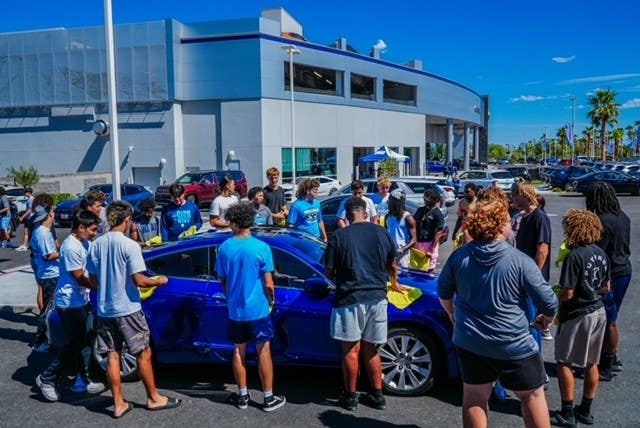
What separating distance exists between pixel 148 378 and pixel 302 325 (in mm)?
1391

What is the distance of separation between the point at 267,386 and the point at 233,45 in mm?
30245

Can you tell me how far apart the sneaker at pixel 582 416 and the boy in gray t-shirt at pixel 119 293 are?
3517mm

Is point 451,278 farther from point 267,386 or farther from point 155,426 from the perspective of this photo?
point 155,426

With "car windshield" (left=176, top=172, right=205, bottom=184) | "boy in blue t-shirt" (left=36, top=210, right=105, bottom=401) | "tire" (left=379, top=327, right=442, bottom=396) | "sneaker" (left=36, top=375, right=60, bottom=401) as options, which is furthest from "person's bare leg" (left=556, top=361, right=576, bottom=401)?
"car windshield" (left=176, top=172, right=205, bottom=184)

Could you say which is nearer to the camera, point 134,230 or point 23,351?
point 23,351

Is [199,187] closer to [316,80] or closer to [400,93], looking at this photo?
[316,80]

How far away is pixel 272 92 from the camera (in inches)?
1286

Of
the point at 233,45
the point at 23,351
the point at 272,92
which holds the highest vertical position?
the point at 233,45

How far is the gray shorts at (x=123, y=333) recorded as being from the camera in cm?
448

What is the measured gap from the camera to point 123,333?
4.49 m

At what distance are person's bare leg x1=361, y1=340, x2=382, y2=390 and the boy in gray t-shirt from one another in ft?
5.85

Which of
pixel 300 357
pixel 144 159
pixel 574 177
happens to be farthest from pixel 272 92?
pixel 300 357

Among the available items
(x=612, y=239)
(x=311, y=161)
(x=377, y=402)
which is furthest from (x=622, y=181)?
(x=377, y=402)

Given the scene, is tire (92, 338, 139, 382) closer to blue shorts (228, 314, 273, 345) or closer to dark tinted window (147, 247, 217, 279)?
dark tinted window (147, 247, 217, 279)
